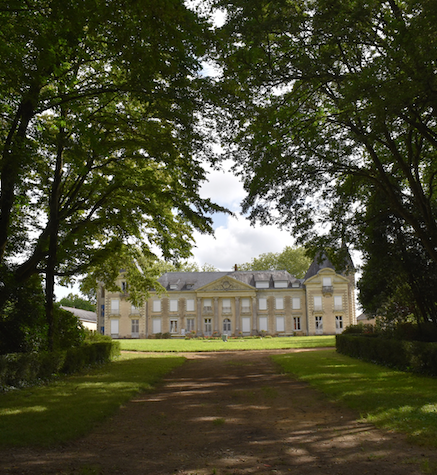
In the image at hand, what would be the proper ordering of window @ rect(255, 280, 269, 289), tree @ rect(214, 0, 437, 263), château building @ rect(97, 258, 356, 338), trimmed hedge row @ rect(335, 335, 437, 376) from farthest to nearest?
window @ rect(255, 280, 269, 289)
château building @ rect(97, 258, 356, 338)
trimmed hedge row @ rect(335, 335, 437, 376)
tree @ rect(214, 0, 437, 263)

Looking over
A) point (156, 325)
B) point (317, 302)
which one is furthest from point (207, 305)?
point (317, 302)

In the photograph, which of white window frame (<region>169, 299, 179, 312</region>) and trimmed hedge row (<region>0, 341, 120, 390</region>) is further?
white window frame (<region>169, 299, 179, 312</region>)

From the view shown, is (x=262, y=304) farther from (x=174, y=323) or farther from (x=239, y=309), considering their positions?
(x=174, y=323)

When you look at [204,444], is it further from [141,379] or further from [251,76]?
[251,76]

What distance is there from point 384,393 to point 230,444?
4.34 meters

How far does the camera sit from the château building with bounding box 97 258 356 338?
166 feet

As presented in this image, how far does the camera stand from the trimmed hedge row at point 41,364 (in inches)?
362

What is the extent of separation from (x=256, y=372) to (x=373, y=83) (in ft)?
28.9

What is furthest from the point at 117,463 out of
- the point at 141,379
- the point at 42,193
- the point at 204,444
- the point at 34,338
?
the point at 42,193

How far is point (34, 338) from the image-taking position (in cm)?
1143

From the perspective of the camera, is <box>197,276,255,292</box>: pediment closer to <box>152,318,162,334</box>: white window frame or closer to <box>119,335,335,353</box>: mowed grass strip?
<box>152,318,162,334</box>: white window frame

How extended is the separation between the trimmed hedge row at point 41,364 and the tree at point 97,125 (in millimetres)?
1150

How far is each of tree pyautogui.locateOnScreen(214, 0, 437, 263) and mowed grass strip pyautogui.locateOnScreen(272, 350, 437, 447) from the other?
4028 millimetres

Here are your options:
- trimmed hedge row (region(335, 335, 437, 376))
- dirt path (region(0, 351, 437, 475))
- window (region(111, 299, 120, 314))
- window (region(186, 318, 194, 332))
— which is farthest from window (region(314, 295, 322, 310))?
dirt path (region(0, 351, 437, 475))
